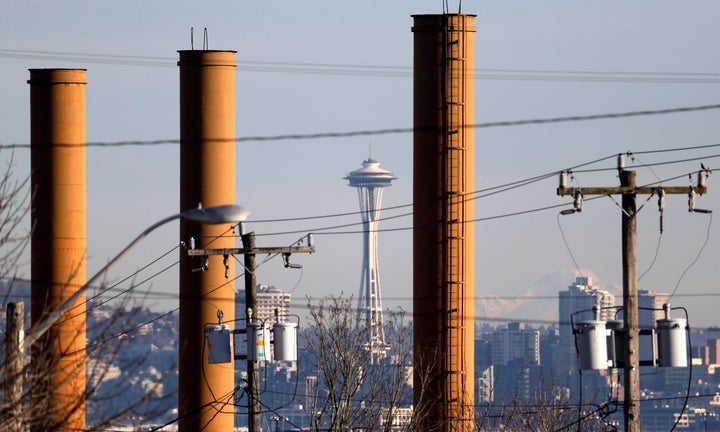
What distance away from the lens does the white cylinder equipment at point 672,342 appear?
2869 centimetres

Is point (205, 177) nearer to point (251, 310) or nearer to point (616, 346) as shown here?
point (251, 310)

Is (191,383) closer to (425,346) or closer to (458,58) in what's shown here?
(425,346)

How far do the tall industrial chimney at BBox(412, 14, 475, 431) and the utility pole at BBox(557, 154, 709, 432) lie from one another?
16198mm

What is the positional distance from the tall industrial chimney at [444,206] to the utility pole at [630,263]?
16198 millimetres

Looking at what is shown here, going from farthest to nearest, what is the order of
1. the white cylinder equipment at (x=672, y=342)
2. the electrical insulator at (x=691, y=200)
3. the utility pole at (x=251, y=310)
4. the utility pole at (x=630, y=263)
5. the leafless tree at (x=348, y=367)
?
the leafless tree at (x=348, y=367)
the utility pole at (x=251, y=310)
the electrical insulator at (x=691, y=200)
the white cylinder equipment at (x=672, y=342)
the utility pole at (x=630, y=263)

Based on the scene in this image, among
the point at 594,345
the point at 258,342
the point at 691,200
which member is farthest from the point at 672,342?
the point at 258,342

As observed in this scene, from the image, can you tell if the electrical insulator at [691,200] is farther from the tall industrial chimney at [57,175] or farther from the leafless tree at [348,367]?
the tall industrial chimney at [57,175]

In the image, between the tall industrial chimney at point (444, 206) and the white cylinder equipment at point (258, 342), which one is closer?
the white cylinder equipment at point (258, 342)

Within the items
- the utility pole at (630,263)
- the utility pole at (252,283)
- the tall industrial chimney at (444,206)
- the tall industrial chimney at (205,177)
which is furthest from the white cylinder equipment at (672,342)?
the tall industrial chimney at (205,177)

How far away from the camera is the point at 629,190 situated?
28.5 metres

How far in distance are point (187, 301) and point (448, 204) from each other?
25.2 ft

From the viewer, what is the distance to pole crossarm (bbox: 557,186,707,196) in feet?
93.7

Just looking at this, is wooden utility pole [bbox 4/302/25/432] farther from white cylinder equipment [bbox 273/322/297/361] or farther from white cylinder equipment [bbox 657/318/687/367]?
white cylinder equipment [bbox 273/322/297/361]

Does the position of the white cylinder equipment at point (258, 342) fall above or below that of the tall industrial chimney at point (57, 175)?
below
